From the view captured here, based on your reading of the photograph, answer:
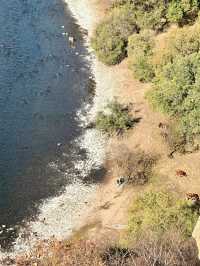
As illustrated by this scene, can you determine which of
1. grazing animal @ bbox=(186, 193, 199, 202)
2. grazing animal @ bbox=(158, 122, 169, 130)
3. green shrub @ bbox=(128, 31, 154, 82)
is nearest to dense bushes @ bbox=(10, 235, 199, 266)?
grazing animal @ bbox=(186, 193, 199, 202)

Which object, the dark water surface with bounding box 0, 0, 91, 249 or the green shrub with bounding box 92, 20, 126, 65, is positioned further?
the green shrub with bounding box 92, 20, 126, 65

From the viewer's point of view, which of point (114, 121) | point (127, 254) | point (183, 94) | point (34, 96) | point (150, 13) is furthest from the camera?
point (150, 13)

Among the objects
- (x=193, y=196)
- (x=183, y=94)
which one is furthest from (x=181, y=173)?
(x=183, y=94)

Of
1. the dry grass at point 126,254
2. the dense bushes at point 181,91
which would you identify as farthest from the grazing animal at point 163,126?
the dry grass at point 126,254

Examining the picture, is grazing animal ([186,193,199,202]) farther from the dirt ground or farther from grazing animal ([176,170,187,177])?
grazing animal ([176,170,187,177])

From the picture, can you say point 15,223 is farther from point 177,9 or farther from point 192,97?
point 177,9

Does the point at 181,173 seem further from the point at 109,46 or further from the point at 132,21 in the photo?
the point at 132,21
